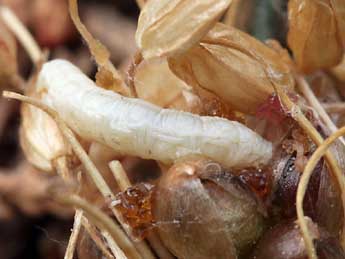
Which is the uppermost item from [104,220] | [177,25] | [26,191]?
[177,25]

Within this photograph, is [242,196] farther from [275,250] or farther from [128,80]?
[128,80]

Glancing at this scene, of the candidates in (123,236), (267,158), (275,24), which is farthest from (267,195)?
(275,24)

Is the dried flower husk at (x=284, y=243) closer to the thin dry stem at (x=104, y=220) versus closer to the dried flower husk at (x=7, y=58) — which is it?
the thin dry stem at (x=104, y=220)

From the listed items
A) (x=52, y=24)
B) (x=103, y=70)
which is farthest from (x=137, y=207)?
(x=52, y=24)

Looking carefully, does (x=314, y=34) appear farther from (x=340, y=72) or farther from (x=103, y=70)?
(x=103, y=70)

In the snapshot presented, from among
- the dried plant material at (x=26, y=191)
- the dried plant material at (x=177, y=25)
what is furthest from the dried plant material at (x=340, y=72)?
the dried plant material at (x=26, y=191)

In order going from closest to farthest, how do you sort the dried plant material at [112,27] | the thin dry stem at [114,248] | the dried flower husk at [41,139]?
the thin dry stem at [114,248], the dried flower husk at [41,139], the dried plant material at [112,27]
